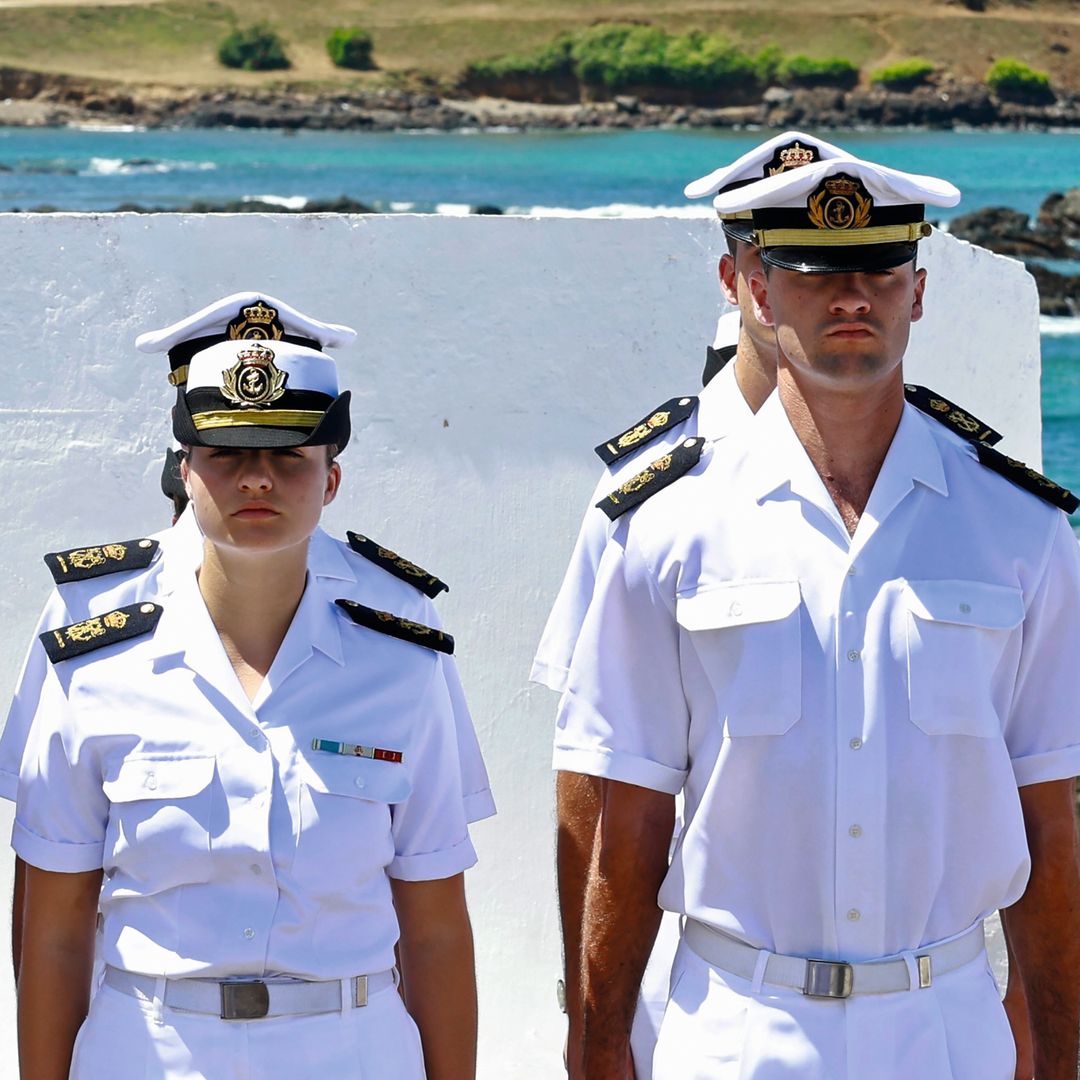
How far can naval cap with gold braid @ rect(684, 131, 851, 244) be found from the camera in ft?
9.23

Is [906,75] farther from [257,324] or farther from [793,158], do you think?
[257,324]

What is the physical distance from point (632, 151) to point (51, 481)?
59423 mm

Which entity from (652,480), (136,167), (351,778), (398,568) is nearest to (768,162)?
(652,480)

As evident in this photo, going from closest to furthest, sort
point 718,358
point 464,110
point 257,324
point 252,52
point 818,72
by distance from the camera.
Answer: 1. point 257,324
2. point 718,358
3. point 464,110
4. point 818,72
5. point 252,52

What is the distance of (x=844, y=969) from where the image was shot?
7.09ft

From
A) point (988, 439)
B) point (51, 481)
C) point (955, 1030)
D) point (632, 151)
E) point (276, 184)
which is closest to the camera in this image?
point (955, 1030)

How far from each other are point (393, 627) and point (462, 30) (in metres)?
79.8

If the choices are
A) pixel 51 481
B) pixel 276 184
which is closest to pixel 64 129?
pixel 276 184

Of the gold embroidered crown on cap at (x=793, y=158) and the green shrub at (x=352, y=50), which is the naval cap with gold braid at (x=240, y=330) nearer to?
the gold embroidered crown on cap at (x=793, y=158)

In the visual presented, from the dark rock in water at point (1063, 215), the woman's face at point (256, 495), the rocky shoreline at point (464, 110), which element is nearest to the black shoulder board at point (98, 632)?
the woman's face at point (256, 495)

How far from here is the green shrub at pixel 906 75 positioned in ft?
242

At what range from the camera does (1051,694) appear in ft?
7.38

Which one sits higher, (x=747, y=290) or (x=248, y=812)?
(x=747, y=290)

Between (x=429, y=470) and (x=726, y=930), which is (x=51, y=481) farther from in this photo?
(x=726, y=930)
